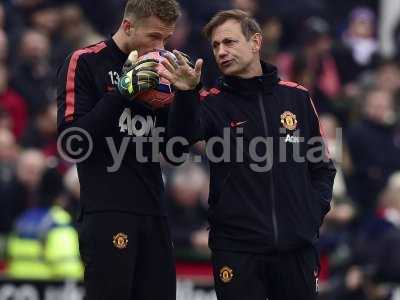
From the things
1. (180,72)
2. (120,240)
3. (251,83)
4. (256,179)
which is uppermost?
(180,72)

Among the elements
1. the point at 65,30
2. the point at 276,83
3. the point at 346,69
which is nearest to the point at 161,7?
the point at 276,83

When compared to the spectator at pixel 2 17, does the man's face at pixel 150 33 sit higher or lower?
lower

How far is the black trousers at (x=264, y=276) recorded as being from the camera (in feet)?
26.1

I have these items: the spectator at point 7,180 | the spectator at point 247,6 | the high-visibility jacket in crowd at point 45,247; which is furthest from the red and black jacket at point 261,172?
the spectator at point 247,6

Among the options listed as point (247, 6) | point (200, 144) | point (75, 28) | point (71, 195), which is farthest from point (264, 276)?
point (247, 6)

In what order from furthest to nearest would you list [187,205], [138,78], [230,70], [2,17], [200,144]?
[2,17], [200,144], [187,205], [230,70], [138,78]

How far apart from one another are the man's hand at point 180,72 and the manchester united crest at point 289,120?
2.68 ft

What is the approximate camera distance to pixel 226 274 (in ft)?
26.2

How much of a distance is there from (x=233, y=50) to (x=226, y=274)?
1.40 meters

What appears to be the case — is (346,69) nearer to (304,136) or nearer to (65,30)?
(65,30)

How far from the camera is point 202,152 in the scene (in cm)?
1379

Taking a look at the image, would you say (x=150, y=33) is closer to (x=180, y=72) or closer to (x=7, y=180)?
(x=180, y=72)

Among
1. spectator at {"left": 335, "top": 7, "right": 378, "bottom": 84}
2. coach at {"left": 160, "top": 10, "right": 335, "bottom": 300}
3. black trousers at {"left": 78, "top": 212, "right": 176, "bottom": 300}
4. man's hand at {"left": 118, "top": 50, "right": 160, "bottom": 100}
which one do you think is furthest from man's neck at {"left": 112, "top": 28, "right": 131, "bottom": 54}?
spectator at {"left": 335, "top": 7, "right": 378, "bottom": 84}

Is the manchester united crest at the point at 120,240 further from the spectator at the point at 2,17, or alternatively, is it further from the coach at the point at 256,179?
the spectator at the point at 2,17
